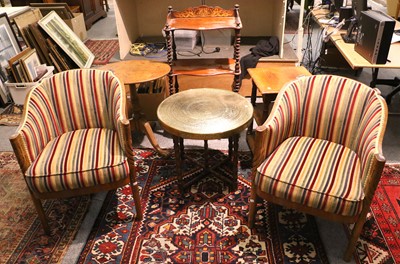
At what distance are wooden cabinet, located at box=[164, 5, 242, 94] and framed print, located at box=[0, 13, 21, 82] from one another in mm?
1726

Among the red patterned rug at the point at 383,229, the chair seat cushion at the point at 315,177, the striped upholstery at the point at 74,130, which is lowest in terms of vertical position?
the red patterned rug at the point at 383,229

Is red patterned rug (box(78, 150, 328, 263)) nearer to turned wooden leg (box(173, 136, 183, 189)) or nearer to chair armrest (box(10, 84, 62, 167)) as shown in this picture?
turned wooden leg (box(173, 136, 183, 189))

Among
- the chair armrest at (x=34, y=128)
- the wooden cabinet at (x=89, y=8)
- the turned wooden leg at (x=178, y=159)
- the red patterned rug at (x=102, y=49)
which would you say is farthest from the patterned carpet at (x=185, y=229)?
the wooden cabinet at (x=89, y=8)

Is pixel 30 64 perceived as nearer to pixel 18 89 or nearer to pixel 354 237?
pixel 18 89

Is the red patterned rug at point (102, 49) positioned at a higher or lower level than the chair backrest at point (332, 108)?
lower

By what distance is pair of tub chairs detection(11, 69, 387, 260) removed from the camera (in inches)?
64.5

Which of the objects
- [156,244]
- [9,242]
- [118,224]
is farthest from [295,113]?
[9,242]

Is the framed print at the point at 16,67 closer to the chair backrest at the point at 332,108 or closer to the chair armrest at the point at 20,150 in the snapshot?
the chair armrest at the point at 20,150

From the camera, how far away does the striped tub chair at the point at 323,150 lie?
160 cm

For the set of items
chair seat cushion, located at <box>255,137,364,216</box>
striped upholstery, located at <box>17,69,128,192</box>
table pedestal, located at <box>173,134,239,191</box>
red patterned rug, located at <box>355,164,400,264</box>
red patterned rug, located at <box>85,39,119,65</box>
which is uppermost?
striped upholstery, located at <box>17,69,128,192</box>

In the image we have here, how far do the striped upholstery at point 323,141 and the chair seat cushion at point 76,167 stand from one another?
0.74 m

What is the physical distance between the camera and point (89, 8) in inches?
226

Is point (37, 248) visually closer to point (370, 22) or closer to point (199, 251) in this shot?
point (199, 251)

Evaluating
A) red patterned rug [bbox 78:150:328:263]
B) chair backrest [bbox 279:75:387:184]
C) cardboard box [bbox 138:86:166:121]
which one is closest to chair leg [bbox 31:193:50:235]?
red patterned rug [bbox 78:150:328:263]
